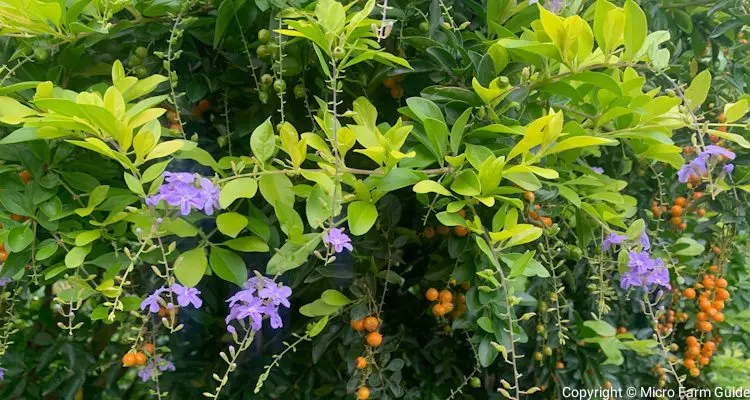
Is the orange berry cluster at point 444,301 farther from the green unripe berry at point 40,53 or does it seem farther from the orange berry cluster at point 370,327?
the green unripe berry at point 40,53

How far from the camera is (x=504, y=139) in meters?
0.89

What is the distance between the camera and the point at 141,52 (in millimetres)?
938

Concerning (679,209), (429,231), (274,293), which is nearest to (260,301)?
(274,293)

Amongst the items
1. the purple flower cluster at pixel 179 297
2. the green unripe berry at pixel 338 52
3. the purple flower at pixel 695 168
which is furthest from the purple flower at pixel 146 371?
the purple flower at pixel 695 168

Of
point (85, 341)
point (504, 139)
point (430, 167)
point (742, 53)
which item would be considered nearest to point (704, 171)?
point (504, 139)

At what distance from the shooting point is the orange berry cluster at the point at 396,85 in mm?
1015

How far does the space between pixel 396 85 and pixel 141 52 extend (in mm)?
406

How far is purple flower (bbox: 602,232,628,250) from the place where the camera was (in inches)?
36.8

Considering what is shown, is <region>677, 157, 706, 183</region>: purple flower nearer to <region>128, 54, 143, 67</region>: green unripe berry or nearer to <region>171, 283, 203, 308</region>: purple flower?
<region>171, 283, 203, 308</region>: purple flower

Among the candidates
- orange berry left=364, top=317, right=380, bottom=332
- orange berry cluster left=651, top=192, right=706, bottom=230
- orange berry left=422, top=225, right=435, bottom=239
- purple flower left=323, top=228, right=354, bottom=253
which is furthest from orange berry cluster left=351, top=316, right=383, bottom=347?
orange berry cluster left=651, top=192, right=706, bottom=230

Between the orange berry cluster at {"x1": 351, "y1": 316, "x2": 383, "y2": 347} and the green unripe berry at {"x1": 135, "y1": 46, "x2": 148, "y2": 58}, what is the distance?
527 millimetres

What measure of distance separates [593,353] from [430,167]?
2.15 ft

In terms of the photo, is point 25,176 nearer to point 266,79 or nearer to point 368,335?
point 266,79

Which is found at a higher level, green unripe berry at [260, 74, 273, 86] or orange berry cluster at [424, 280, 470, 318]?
green unripe berry at [260, 74, 273, 86]
